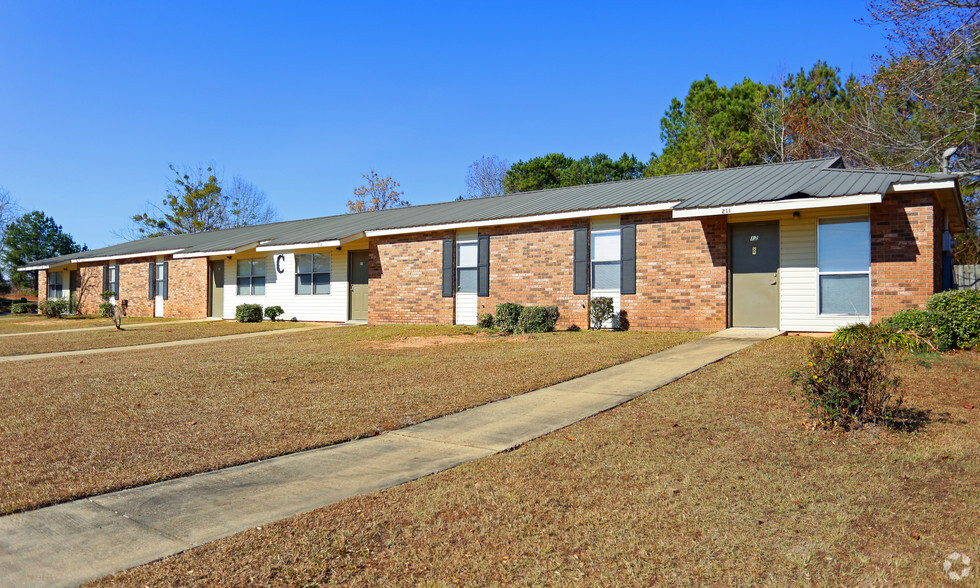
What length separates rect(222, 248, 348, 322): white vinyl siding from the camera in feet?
69.1

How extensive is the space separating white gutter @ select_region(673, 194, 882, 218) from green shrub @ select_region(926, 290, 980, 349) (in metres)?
2.18

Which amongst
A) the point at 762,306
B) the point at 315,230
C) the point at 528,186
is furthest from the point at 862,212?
the point at 528,186

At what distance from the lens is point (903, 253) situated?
11.6 meters

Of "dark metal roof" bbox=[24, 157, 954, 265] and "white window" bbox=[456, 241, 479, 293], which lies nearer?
"dark metal roof" bbox=[24, 157, 954, 265]

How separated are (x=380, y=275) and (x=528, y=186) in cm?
2419

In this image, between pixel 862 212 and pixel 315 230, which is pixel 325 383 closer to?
pixel 862 212

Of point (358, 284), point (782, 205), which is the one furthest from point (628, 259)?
point (358, 284)

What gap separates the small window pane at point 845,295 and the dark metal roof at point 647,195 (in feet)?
6.01

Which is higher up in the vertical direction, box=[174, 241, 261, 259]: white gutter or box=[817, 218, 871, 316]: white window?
box=[174, 241, 261, 259]: white gutter

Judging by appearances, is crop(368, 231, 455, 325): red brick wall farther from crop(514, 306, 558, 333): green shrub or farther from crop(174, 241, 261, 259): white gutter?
crop(174, 241, 261, 259): white gutter

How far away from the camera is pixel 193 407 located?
694 cm

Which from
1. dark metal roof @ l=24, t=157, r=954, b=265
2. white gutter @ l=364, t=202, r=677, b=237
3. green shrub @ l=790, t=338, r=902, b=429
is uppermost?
dark metal roof @ l=24, t=157, r=954, b=265

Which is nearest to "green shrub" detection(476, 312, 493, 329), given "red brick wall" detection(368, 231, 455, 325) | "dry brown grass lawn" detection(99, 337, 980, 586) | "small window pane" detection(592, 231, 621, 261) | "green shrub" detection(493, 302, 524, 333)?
"green shrub" detection(493, 302, 524, 333)

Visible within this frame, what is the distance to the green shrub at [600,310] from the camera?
14.5m
